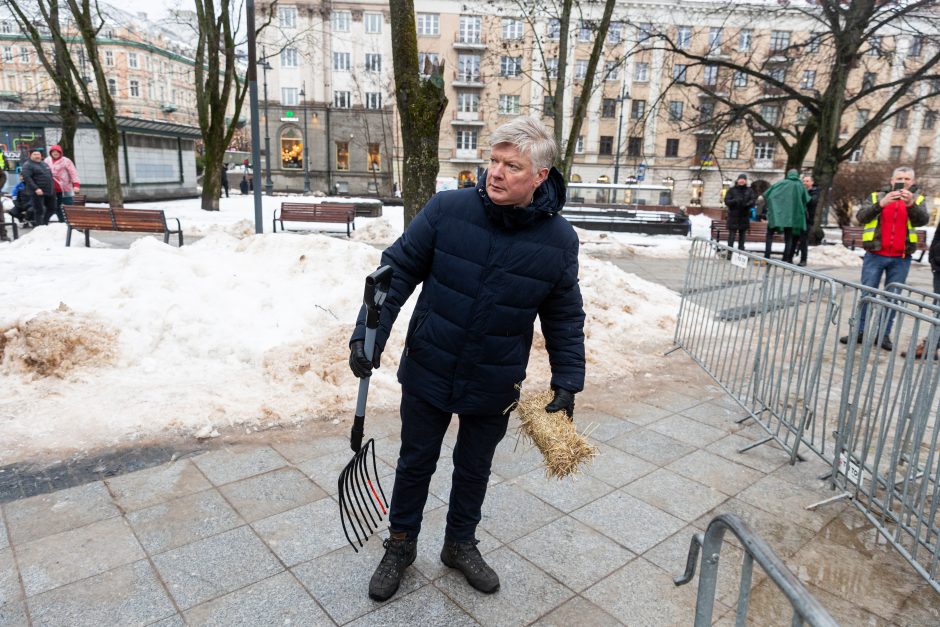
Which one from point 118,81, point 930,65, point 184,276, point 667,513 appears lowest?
point 667,513

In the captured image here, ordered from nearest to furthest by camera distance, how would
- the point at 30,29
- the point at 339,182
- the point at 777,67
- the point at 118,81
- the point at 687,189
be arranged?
the point at 30,29, the point at 777,67, the point at 339,182, the point at 687,189, the point at 118,81

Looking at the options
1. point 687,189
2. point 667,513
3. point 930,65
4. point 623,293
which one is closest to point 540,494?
point 667,513

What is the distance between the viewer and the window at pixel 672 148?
58500 mm

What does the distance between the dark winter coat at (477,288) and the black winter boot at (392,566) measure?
28.8 inches

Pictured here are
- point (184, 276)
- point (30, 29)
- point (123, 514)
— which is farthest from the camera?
point (30, 29)

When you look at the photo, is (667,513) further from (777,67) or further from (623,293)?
(777,67)

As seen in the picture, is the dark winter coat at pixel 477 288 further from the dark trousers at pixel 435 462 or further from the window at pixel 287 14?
the window at pixel 287 14

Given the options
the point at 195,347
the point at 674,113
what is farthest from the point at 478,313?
the point at 674,113

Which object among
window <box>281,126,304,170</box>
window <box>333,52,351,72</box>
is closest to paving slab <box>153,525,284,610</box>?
window <box>281,126,304,170</box>

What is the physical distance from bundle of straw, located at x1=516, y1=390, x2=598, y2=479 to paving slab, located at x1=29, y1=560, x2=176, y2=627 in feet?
5.66

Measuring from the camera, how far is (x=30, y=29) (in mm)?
17984

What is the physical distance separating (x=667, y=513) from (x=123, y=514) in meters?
3.04

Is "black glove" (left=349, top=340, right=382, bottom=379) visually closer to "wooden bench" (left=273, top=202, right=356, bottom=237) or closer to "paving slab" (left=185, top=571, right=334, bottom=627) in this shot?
"paving slab" (left=185, top=571, right=334, bottom=627)

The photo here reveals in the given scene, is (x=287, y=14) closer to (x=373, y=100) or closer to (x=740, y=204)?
(x=373, y=100)
